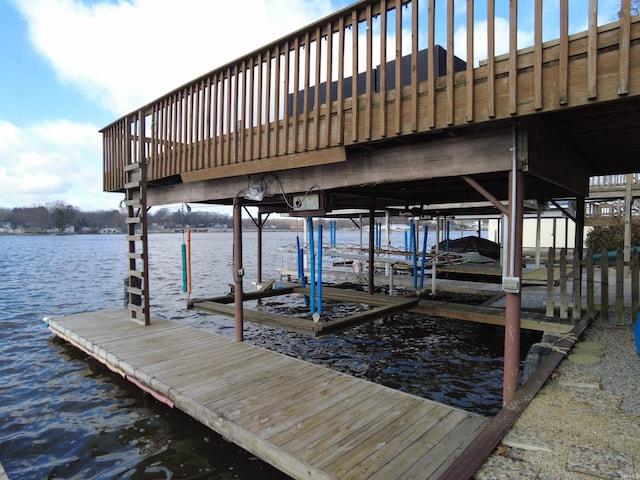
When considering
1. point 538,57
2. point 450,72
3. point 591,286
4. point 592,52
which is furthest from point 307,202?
point 591,286

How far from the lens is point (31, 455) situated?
5.24m

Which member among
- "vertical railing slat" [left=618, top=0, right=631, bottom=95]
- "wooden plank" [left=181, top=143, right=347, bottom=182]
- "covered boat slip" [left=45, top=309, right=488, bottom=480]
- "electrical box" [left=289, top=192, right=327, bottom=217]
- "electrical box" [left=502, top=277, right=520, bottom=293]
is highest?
"vertical railing slat" [left=618, top=0, right=631, bottom=95]

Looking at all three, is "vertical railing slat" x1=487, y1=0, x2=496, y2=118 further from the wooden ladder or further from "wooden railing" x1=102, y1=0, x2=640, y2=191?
the wooden ladder

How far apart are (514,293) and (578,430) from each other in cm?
133

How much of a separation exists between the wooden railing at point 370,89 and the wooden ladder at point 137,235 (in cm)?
87

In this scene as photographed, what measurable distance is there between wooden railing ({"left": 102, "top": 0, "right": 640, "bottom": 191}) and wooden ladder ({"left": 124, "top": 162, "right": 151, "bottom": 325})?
0.87m

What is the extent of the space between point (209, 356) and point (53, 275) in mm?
26036

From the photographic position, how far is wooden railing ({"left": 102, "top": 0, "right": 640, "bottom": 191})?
337cm

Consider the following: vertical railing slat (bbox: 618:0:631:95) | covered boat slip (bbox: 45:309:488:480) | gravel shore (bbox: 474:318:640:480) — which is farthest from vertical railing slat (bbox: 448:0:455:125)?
covered boat slip (bbox: 45:309:488:480)

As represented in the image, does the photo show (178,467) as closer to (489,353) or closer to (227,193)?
(227,193)

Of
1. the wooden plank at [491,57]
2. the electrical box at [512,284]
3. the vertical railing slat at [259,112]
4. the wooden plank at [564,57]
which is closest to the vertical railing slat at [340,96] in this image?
the vertical railing slat at [259,112]

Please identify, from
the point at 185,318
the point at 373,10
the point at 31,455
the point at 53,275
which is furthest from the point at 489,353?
the point at 53,275

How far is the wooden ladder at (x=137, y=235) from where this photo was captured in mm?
8859

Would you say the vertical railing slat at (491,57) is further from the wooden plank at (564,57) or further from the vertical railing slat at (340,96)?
the vertical railing slat at (340,96)
